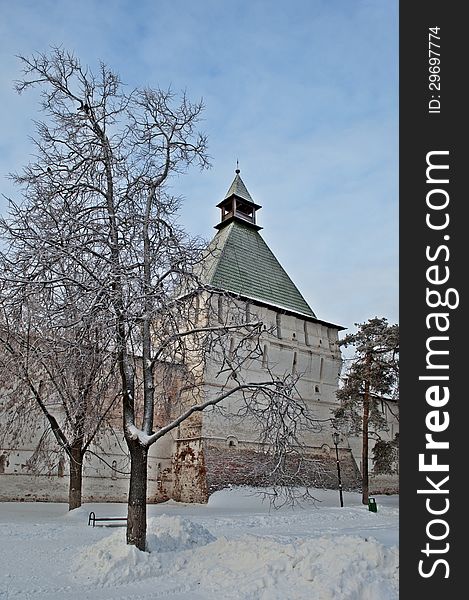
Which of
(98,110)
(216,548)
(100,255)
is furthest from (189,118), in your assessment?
(216,548)

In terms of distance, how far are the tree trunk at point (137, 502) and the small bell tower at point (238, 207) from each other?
20.9 metres

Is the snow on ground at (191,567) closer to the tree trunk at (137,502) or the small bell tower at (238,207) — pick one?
the tree trunk at (137,502)

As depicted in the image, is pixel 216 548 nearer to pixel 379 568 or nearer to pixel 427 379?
pixel 379 568

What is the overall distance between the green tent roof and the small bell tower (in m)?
0.29

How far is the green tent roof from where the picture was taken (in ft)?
80.0

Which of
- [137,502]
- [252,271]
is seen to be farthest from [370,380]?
[137,502]

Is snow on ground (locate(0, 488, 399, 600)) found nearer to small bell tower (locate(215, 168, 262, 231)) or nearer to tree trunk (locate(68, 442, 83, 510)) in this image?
tree trunk (locate(68, 442, 83, 510))

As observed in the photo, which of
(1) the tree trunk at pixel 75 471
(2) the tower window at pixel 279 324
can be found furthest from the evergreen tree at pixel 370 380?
(1) the tree trunk at pixel 75 471

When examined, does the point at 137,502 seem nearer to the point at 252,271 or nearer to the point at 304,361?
the point at 304,361

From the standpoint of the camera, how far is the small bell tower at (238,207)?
93.9 ft

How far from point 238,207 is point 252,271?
4.67 meters

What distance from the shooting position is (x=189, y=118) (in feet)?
31.9

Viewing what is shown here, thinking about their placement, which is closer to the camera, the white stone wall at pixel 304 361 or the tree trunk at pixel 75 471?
the tree trunk at pixel 75 471

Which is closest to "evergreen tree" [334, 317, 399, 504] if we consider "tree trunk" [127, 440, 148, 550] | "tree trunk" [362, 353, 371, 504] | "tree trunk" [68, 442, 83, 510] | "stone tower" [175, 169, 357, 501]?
"tree trunk" [362, 353, 371, 504]
